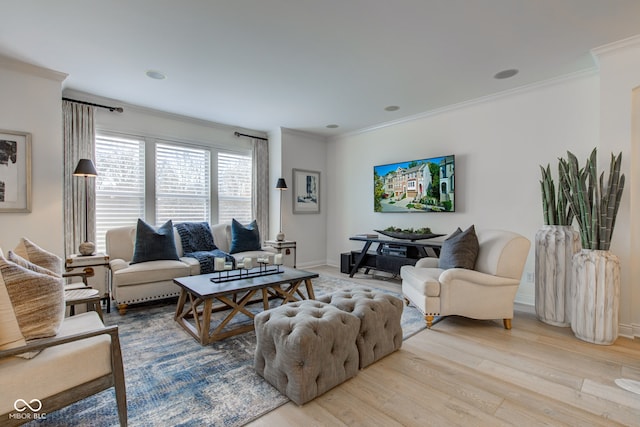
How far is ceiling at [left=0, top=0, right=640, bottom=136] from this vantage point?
7.39ft

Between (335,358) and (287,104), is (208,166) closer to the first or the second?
(287,104)

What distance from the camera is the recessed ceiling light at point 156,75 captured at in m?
3.29

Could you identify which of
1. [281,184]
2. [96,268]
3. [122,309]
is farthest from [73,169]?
[281,184]

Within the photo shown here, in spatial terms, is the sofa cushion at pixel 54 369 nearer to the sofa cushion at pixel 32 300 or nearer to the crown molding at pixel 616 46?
the sofa cushion at pixel 32 300

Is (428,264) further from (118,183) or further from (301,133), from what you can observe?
(118,183)

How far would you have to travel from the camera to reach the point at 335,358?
1936 mm

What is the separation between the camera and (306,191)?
6.00m

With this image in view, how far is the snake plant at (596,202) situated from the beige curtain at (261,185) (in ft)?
15.2

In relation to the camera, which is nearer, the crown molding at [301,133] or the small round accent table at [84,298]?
the small round accent table at [84,298]

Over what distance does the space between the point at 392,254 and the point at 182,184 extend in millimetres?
3647

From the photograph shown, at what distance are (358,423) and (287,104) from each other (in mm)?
3895

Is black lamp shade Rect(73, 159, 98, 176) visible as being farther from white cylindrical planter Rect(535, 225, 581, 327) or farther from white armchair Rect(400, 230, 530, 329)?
white cylindrical planter Rect(535, 225, 581, 327)

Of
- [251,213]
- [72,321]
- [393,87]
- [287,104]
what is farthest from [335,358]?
[251,213]

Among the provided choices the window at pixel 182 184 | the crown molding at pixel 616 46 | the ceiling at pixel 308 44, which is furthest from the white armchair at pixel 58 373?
the crown molding at pixel 616 46
